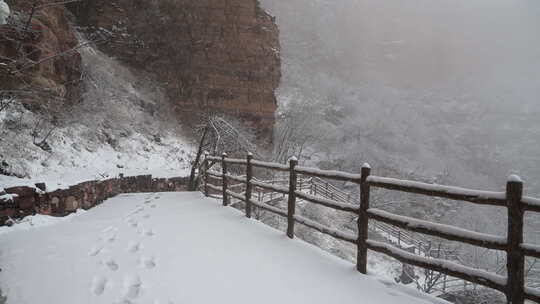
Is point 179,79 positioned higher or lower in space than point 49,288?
higher

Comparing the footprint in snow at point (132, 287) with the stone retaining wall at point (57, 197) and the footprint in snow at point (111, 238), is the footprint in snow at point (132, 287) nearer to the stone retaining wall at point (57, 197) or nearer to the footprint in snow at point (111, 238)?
the footprint in snow at point (111, 238)

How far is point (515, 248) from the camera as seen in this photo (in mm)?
2652

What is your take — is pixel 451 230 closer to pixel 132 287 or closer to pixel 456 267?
pixel 456 267

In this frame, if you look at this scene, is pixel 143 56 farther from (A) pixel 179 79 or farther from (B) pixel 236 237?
(B) pixel 236 237

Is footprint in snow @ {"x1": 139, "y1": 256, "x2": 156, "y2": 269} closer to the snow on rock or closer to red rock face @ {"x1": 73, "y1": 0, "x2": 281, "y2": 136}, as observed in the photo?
the snow on rock

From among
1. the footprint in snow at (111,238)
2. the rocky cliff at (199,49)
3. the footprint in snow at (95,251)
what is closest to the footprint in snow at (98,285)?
the footprint in snow at (95,251)

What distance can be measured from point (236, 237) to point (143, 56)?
62.6 ft

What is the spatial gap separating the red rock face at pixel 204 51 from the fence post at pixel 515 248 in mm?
19792

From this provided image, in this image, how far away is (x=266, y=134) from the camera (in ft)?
76.1

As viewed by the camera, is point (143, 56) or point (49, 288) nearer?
point (49, 288)

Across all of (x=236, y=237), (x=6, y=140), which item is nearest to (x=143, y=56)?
(x=6, y=140)

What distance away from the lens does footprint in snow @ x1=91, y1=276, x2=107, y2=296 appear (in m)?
3.24

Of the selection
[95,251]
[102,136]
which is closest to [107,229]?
[95,251]

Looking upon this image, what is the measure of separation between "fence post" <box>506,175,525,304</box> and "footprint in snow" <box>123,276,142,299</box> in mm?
3327
